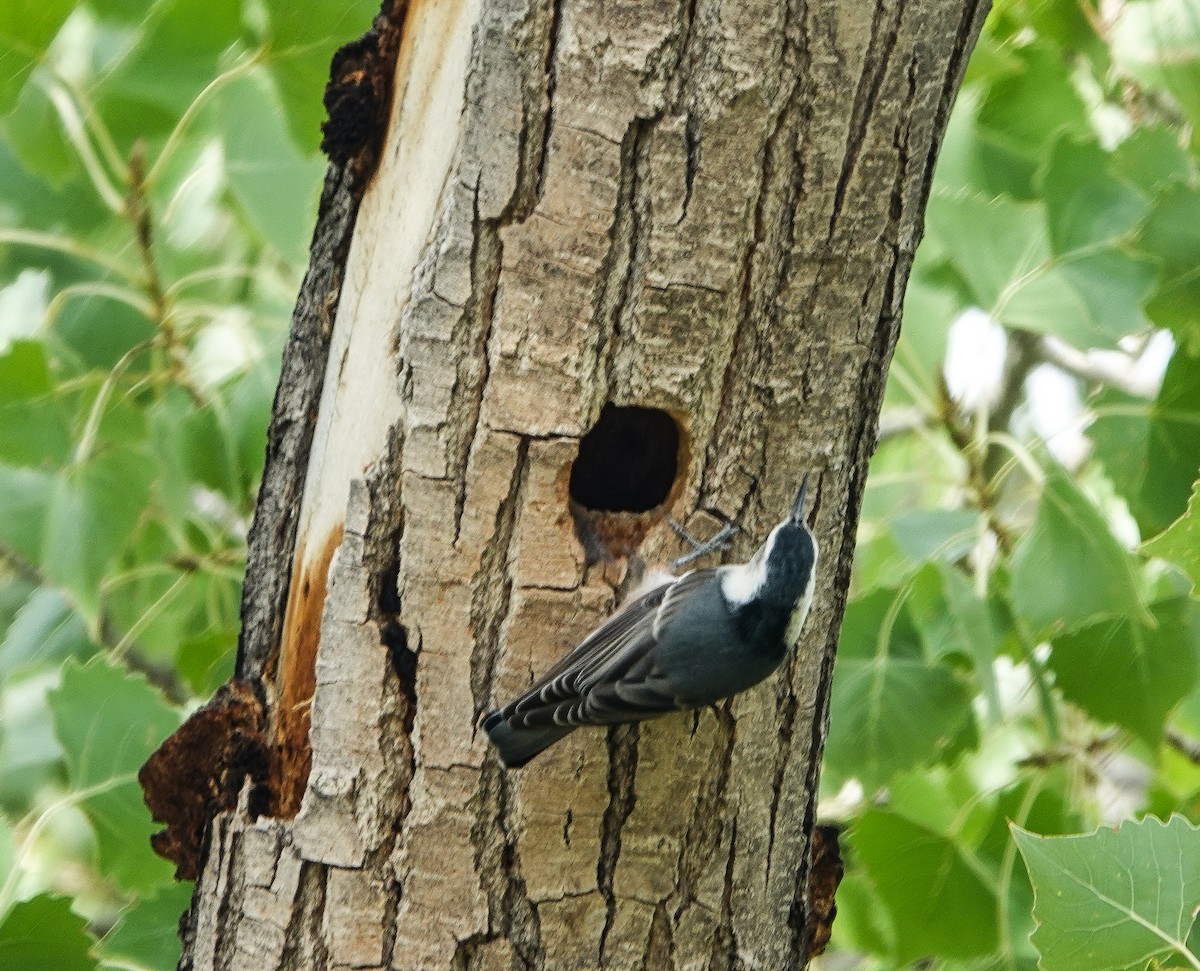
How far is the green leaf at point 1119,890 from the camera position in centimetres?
134

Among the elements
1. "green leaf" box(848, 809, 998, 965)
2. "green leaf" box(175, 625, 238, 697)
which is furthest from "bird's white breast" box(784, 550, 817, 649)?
"green leaf" box(175, 625, 238, 697)

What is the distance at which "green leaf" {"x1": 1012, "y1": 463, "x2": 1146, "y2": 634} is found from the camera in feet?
6.31

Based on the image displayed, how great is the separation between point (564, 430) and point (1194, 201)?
44.9 inches

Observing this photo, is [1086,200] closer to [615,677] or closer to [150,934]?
[615,677]

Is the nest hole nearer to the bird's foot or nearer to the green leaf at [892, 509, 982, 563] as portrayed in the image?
the bird's foot

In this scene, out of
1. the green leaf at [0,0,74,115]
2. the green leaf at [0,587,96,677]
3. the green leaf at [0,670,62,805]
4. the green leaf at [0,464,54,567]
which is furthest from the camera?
the green leaf at [0,587,96,677]

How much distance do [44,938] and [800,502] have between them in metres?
1.01

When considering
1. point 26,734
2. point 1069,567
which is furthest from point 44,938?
point 1069,567

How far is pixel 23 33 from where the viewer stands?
1.87m

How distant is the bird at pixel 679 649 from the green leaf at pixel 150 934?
66 cm

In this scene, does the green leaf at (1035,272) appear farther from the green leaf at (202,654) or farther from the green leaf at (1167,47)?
the green leaf at (202,654)

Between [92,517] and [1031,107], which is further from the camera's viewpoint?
[1031,107]

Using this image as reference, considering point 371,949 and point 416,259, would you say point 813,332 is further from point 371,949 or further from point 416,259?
point 371,949

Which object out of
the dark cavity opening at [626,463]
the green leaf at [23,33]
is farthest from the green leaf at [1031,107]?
the green leaf at [23,33]
